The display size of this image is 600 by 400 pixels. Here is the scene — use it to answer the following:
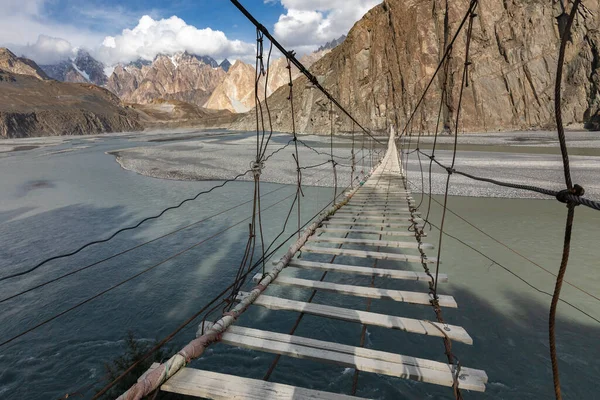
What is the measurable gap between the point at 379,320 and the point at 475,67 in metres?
62.8

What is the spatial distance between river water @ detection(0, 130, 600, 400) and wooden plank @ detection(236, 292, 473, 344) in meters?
1.47

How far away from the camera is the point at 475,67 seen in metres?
53.0

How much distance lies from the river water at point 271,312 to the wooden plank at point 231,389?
204 cm

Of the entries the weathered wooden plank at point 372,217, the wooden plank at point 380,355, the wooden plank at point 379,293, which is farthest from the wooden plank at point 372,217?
the wooden plank at point 380,355

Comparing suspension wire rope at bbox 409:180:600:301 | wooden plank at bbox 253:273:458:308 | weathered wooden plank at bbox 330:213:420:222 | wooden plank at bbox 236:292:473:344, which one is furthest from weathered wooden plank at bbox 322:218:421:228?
wooden plank at bbox 236:292:473:344

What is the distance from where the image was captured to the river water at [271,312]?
418 cm

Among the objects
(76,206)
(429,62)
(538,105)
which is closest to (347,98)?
(429,62)

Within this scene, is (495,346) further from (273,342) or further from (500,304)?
(273,342)

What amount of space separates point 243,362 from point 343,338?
1.55 meters

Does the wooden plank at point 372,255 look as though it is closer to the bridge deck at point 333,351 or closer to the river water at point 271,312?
the bridge deck at point 333,351

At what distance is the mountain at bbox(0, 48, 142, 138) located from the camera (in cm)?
8706

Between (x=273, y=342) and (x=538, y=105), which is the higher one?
(x=538, y=105)

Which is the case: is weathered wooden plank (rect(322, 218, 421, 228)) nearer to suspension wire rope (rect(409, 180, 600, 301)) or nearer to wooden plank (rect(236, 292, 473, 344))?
suspension wire rope (rect(409, 180, 600, 301))

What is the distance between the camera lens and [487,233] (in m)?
8.70
